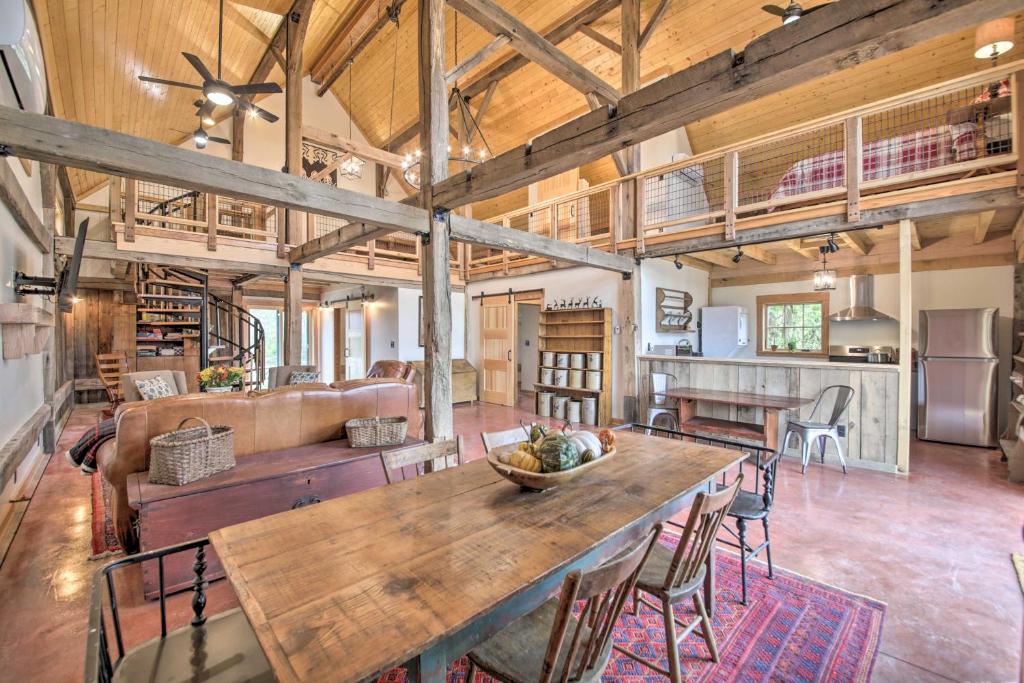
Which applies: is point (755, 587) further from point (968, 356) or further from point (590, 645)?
point (968, 356)

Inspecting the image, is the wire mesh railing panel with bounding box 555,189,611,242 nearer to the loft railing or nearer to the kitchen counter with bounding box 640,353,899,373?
the loft railing

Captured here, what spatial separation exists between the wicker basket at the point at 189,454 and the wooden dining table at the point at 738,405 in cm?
453

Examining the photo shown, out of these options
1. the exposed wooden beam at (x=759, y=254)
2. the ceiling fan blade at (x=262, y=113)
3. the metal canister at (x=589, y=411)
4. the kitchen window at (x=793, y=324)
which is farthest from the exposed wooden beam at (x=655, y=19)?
the metal canister at (x=589, y=411)

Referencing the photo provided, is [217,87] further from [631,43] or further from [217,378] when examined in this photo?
[631,43]

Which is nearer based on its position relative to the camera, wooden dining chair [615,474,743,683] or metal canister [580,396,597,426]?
wooden dining chair [615,474,743,683]

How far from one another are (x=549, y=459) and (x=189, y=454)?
81.3 inches

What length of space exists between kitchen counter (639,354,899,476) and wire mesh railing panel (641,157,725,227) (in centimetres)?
215

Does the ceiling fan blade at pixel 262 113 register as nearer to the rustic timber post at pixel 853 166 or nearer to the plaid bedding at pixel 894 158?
the plaid bedding at pixel 894 158

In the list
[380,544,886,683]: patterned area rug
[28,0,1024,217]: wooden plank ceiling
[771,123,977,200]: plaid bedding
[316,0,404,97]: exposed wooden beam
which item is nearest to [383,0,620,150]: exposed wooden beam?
[28,0,1024,217]: wooden plank ceiling

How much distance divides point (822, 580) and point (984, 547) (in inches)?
55.1

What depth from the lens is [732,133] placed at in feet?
24.2

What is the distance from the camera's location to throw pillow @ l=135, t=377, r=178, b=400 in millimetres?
4727

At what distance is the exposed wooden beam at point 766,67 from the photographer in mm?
1509

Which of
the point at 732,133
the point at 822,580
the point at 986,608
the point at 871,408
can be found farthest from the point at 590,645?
the point at 732,133
